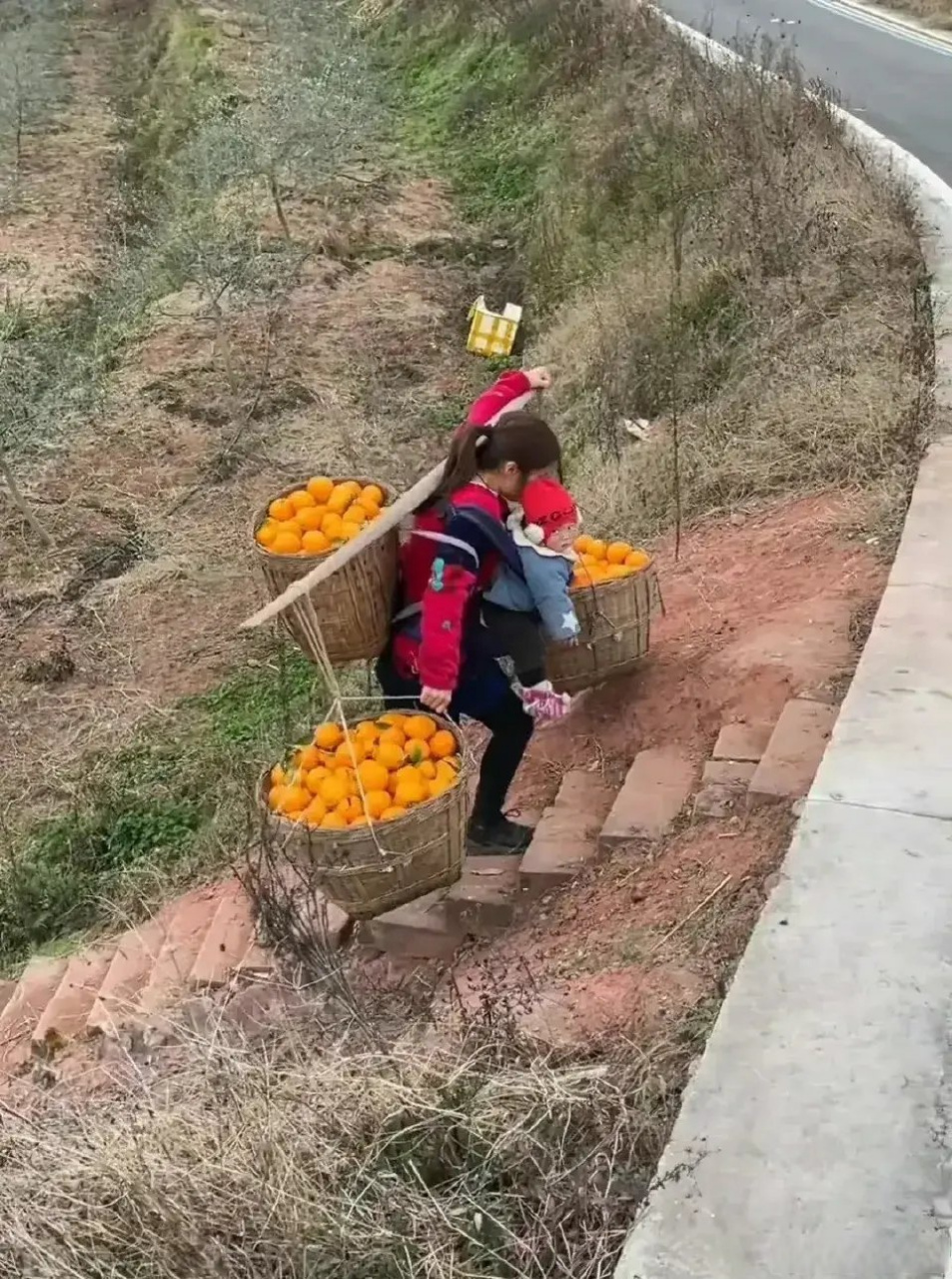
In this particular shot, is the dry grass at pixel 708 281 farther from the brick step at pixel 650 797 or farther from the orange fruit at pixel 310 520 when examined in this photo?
the orange fruit at pixel 310 520

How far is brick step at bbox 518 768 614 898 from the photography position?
158 inches

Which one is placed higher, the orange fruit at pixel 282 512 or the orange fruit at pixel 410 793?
the orange fruit at pixel 282 512

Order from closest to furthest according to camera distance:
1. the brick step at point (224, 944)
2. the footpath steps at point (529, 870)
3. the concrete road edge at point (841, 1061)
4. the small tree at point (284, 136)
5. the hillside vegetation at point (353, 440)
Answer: the concrete road edge at point (841, 1061)
the hillside vegetation at point (353, 440)
the footpath steps at point (529, 870)
the brick step at point (224, 944)
the small tree at point (284, 136)

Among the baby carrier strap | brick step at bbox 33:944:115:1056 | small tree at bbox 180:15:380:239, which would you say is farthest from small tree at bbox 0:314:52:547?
the baby carrier strap

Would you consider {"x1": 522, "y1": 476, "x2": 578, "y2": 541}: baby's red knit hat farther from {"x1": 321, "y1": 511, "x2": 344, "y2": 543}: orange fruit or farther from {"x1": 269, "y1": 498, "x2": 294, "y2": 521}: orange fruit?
{"x1": 269, "y1": 498, "x2": 294, "y2": 521}: orange fruit

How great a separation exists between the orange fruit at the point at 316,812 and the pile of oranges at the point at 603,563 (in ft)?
4.08

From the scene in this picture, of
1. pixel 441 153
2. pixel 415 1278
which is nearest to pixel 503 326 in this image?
pixel 441 153

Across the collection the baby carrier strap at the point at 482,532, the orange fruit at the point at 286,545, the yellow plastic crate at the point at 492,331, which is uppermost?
the baby carrier strap at the point at 482,532

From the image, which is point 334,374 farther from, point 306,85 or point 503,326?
point 306,85

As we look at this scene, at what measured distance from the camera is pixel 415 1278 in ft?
7.95

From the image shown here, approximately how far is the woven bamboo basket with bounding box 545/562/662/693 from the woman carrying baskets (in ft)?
1.07

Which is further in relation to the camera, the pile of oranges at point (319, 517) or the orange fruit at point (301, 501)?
the orange fruit at point (301, 501)

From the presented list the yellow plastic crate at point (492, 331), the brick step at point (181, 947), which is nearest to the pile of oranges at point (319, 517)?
the brick step at point (181, 947)

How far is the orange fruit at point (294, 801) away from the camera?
3.71 meters
